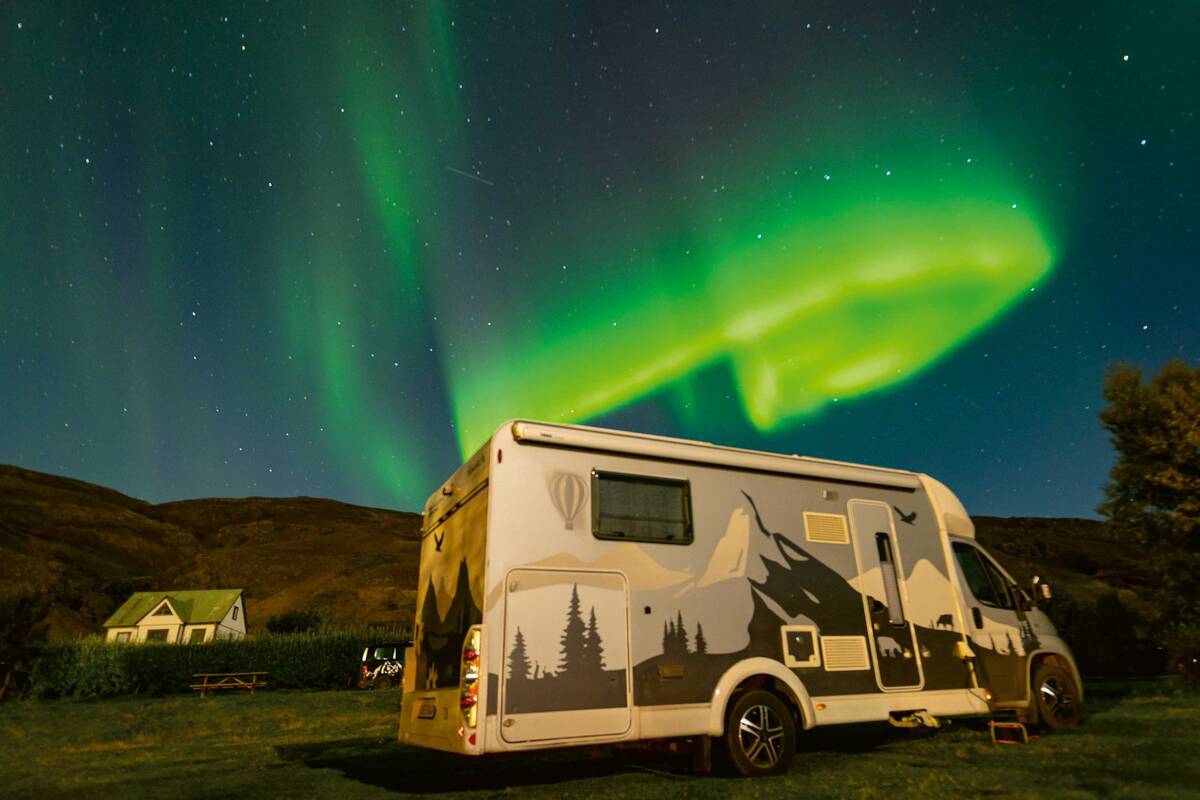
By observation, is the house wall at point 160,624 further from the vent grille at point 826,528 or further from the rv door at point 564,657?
the vent grille at point 826,528

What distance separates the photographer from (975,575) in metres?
8.32

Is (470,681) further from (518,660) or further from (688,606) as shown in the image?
(688,606)

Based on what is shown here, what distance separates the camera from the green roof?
53.2 metres

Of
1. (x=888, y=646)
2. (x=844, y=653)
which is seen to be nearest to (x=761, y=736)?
(x=844, y=653)

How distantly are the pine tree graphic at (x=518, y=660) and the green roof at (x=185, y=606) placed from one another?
5845 centimetres

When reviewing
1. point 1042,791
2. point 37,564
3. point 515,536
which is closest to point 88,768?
point 515,536

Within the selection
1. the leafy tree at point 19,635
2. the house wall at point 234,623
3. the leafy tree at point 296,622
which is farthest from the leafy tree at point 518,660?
the house wall at point 234,623

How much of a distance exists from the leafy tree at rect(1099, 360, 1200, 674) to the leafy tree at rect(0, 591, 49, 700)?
37.2m

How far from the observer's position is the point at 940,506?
8.36 m

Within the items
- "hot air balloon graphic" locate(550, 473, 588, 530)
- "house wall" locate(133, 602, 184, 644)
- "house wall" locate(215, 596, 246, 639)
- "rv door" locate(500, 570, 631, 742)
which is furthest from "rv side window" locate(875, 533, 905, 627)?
"house wall" locate(133, 602, 184, 644)

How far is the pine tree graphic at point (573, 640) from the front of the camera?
18.2 ft

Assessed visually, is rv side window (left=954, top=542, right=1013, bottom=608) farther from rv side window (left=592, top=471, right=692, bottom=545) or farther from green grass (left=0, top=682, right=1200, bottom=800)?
rv side window (left=592, top=471, right=692, bottom=545)

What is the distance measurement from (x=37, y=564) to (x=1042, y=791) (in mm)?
107282

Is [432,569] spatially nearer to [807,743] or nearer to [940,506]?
[807,743]
